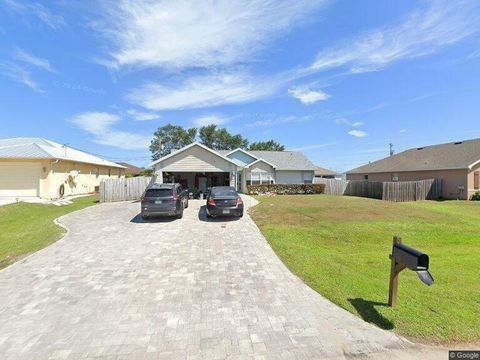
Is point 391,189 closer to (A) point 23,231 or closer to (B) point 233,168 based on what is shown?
(B) point 233,168

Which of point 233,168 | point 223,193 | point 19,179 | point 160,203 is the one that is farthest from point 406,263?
→ point 19,179

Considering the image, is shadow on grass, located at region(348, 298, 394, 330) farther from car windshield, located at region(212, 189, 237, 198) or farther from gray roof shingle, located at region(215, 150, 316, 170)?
gray roof shingle, located at region(215, 150, 316, 170)

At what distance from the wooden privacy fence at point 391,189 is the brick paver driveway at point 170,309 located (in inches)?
778

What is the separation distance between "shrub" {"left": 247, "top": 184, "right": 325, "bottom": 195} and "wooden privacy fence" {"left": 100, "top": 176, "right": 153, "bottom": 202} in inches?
423

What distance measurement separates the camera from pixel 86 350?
3809 mm

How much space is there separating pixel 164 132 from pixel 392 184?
183 ft

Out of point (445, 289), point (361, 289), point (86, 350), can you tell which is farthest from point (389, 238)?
point (86, 350)

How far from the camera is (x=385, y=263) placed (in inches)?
289

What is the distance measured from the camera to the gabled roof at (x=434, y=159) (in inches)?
1036

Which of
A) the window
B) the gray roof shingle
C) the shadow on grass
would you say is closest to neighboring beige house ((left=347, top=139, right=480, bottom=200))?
the gray roof shingle

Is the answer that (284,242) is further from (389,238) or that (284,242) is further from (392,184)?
(392,184)

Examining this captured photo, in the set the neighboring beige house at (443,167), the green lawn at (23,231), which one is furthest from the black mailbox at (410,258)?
the neighboring beige house at (443,167)

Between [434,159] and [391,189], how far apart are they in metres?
10.3

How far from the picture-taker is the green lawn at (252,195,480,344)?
447 cm
